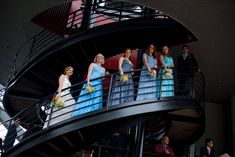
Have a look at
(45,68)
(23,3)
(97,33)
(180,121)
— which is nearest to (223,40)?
(180,121)

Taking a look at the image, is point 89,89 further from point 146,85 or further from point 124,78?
point 146,85

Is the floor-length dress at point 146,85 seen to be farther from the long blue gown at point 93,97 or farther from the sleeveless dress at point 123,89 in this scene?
the long blue gown at point 93,97

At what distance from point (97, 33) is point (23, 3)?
2.37m

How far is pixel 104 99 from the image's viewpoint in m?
9.73

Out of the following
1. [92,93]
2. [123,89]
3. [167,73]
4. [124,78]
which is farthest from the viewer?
[123,89]

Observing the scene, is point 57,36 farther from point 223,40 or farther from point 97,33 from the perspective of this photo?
point 223,40

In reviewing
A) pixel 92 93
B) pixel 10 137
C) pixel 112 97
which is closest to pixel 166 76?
pixel 112 97

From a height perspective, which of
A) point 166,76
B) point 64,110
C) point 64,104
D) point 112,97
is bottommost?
point 64,110

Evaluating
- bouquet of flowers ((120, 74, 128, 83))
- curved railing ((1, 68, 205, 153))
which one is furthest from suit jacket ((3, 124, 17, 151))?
bouquet of flowers ((120, 74, 128, 83))

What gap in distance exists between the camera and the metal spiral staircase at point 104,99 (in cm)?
766

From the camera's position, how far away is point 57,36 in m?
11.2

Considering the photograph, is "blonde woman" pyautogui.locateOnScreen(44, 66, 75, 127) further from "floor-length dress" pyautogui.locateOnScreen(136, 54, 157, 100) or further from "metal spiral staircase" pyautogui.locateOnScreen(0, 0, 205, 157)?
"floor-length dress" pyautogui.locateOnScreen(136, 54, 157, 100)

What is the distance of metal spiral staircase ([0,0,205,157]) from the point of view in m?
7.66

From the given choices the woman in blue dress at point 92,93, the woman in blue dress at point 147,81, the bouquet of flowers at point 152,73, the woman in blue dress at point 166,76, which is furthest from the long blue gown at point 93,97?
the woman in blue dress at point 166,76
